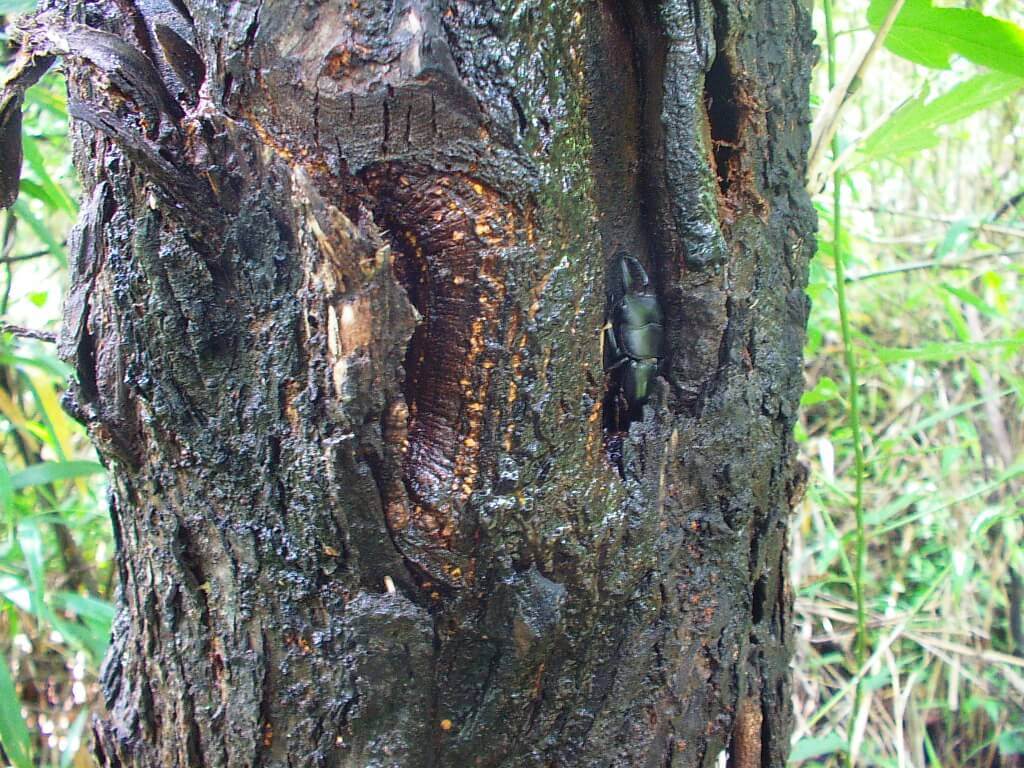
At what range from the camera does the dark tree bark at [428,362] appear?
0.54 metres

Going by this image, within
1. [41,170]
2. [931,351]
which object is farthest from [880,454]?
[41,170]

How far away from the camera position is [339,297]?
53cm

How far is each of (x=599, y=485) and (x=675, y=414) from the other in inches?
3.7

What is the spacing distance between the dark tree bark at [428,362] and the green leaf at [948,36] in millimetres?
117

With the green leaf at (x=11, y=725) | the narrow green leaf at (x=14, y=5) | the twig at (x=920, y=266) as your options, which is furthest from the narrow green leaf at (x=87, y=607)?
the twig at (x=920, y=266)

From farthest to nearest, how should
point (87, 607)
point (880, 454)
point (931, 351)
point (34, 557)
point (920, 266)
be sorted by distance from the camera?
point (880, 454), point (920, 266), point (87, 607), point (34, 557), point (931, 351)

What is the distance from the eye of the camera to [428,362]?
1.90ft

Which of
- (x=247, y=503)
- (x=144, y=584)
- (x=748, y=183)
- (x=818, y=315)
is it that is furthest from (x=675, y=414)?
(x=818, y=315)

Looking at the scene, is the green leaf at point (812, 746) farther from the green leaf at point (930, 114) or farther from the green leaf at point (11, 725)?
the green leaf at point (11, 725)

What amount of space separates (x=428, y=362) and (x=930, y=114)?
55 centimetres

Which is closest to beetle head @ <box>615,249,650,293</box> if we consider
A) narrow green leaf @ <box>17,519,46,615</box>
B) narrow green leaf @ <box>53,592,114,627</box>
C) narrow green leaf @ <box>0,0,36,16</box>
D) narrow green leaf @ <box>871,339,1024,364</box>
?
narrow green leaf @ <box>871,339,1024,364</box>

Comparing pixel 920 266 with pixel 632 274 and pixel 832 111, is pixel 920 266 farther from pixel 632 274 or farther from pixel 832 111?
pixel 632 274

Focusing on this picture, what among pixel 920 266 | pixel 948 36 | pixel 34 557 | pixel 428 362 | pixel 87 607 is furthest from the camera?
pixel 920 266

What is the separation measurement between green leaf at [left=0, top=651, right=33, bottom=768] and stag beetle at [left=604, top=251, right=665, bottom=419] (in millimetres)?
866
